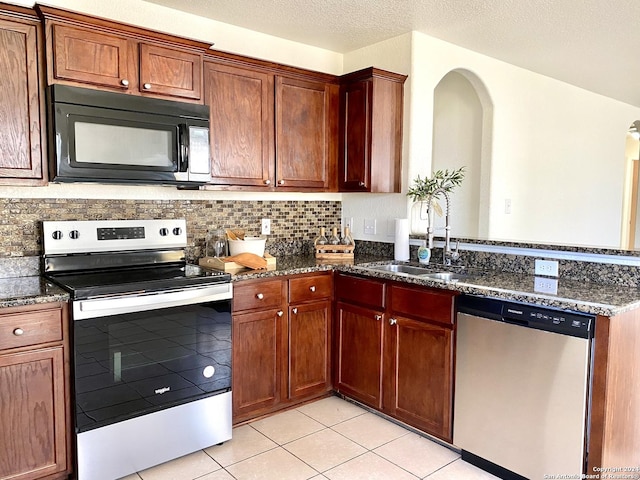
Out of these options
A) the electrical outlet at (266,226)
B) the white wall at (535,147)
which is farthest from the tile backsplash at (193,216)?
the white wall at (535,147)

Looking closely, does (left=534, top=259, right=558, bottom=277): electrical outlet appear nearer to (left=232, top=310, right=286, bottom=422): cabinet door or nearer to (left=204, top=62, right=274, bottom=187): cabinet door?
(left=232, top=310, right=286, bottom=422): cabinet door

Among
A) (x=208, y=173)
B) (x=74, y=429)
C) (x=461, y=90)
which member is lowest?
(x=74, y=429)

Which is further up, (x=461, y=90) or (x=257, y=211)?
(x=461, y=90)

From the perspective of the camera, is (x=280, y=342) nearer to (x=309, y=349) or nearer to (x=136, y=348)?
(x=309, y=349)

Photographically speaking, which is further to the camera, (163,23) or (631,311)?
(163,23)

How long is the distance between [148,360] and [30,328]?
496 millimetres

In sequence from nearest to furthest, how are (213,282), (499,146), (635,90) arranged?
(213,282) < (499,146) < (635,90)

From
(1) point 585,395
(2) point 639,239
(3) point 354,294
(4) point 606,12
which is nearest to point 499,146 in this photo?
(4) point 606,12

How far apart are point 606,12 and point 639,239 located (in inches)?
155

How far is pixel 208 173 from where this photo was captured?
269cm

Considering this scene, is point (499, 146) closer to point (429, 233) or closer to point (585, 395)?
point (429, 233)

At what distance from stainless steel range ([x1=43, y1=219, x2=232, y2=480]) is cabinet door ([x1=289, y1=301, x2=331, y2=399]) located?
0.47 meters

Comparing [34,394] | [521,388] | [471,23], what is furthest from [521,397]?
[471,23]

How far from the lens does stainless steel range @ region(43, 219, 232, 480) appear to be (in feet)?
6.82
